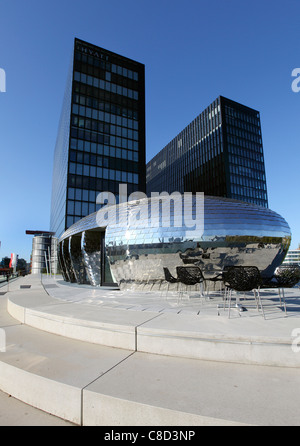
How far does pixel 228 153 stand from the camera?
65.3 meters

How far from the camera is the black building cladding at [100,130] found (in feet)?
132

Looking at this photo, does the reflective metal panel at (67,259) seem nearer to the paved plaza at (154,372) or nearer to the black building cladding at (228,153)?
the paved plaza at (154,372)

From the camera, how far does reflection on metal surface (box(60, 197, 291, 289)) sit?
8.73 m

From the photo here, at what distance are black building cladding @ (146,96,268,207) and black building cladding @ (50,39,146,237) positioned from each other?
91.7 ft

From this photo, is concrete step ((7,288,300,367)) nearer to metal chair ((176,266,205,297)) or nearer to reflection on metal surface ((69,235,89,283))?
metal chair ((176,266,205,297))

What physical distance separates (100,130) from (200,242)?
41.2 metres

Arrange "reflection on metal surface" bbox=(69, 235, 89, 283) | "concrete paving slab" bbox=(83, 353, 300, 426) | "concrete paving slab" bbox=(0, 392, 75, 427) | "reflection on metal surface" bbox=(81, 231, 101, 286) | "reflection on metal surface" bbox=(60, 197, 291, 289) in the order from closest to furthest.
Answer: "concrete paving slab" bbox=(83, 353, 300, 426) < "concrete paving slab" bbox=(0, 392, 75, 427) < "reflection on metal surface" bbox=(60, 197, 291, 289) < "reflection on metal surface" bbox=(81, 231, 101, 286) < "reflection on metal surface" bbox=(69, 235, 89, 283)

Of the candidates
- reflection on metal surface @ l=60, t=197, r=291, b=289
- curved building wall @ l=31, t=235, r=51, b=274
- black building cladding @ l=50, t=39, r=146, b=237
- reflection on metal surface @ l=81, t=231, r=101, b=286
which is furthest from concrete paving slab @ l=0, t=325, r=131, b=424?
curved building wall @ l=31, t=235, r=51, b=274

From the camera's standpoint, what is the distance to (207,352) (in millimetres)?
2848

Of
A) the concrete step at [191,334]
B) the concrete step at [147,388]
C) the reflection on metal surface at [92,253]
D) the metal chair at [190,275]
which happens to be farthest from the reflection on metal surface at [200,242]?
the concrete step at [147,388]

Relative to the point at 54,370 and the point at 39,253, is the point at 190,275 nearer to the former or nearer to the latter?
the point at 54,370

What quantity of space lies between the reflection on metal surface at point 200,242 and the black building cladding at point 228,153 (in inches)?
2199

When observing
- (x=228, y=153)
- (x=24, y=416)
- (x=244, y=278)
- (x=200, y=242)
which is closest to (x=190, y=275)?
(x=244, y=278)

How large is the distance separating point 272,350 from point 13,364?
3001 millimetres
